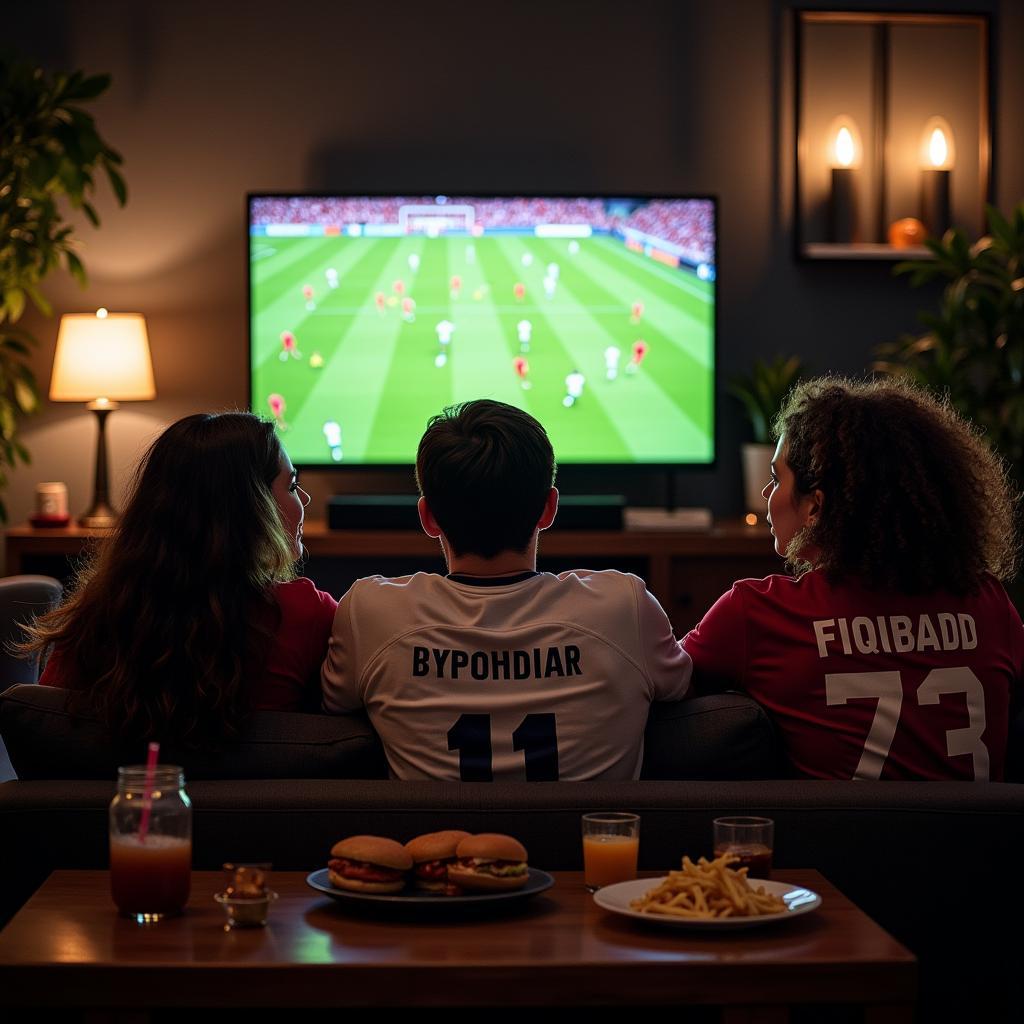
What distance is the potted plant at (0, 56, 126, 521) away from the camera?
13.9 feet

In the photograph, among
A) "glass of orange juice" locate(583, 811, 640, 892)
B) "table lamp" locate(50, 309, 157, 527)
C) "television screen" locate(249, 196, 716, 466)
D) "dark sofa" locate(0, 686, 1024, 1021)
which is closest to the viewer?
"glass of orange juice" locate(583, 811, 640, 892)

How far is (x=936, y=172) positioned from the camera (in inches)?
192

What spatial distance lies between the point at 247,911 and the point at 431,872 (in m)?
0.18

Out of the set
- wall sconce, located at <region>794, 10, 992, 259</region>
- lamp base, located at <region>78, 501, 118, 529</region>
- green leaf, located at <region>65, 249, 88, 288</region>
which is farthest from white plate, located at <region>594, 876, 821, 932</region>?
wall sconce, located at <region>794, 10, 992, 259</region>

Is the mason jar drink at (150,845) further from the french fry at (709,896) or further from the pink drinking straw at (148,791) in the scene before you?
the french fry at (709,896)

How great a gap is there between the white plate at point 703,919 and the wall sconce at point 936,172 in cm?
382

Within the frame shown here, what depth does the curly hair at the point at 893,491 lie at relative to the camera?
1.97 metres

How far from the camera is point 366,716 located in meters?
1.92

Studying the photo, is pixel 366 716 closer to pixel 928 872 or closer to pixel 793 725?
pixel 793 725

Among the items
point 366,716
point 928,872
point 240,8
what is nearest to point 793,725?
point 928,872

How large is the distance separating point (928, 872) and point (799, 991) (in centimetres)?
47

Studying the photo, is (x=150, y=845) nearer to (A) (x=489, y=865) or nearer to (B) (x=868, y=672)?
(A) (x=489, y=865)

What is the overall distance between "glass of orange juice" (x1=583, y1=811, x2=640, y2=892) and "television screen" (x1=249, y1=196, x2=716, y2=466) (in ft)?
10.5

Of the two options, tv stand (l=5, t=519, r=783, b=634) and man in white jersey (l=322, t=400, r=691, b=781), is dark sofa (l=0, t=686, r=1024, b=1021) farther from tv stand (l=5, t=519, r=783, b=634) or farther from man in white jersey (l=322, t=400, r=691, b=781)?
tv stand (l=5, t=519, r=783, b=634)
